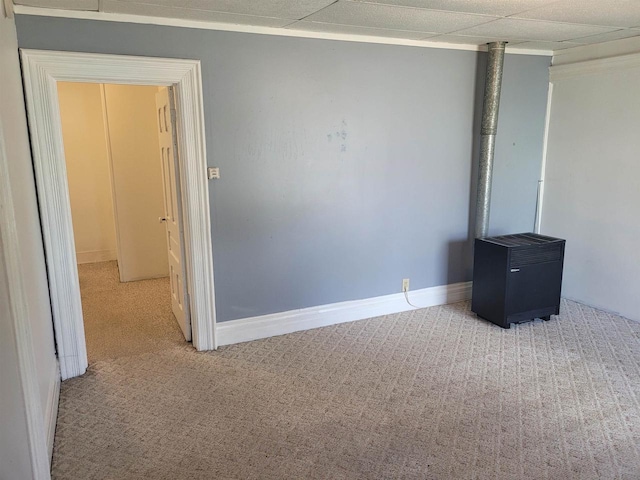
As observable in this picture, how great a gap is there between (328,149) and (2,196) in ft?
7.95

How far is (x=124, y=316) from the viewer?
4270mm

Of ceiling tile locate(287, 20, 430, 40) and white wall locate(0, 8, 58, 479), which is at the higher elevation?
ceiling tile locate(287, 20, 430, 40)

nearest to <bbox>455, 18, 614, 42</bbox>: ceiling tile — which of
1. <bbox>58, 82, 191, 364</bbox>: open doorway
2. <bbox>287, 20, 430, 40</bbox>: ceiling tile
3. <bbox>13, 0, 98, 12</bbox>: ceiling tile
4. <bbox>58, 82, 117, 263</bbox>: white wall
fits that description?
<bbox>287, 20, 430, 40</bbox>: ceiling tile

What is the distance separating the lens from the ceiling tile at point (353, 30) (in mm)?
3287

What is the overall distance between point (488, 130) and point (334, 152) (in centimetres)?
140

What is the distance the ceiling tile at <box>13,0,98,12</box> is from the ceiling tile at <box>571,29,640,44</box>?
358 cm

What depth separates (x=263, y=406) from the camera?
283cm

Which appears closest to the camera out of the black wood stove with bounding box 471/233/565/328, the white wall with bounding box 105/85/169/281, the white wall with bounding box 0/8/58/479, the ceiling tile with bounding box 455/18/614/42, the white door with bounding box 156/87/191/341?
the white wall with bounding box 0/8/58/479

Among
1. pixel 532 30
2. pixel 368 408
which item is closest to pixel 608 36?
pixel 532 30

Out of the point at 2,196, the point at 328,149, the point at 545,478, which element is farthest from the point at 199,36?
the point at 545,478

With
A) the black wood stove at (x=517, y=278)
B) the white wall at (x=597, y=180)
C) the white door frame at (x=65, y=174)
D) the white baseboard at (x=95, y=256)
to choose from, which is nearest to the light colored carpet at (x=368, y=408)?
the black wood stove at (x=517, y=278)

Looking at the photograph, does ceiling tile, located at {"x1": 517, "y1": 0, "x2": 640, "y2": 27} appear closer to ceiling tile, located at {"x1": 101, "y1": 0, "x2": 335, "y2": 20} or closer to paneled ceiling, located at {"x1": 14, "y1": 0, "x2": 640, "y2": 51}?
paneled ceiling, located at {"x1": 14, "y1": 0, "x2": 640, "y2": 51}

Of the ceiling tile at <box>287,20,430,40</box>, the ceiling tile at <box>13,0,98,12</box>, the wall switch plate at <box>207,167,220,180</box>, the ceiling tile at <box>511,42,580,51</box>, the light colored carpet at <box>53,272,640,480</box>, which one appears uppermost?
the ceiling tile at <box>511,42,580,51</box>

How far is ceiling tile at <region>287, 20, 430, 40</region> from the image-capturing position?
3287 millimetres
